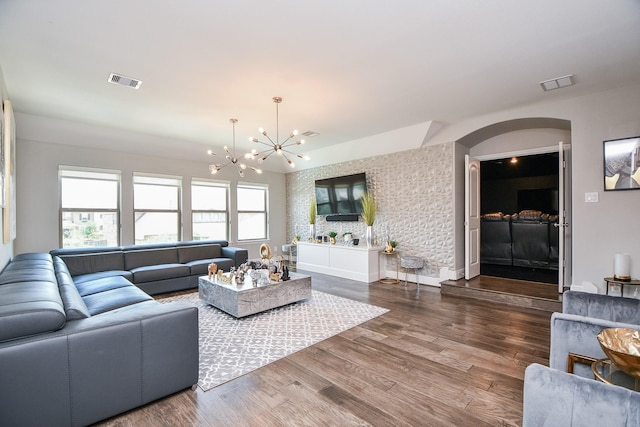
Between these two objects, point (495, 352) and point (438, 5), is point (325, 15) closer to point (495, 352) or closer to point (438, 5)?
point (438, 5)

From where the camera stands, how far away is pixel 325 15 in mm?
2299

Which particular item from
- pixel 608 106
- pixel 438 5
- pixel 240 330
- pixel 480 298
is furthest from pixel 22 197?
pixel 608 106

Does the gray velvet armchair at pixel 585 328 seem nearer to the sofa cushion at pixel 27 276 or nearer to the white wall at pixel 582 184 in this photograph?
the white wall at pixel 582 184

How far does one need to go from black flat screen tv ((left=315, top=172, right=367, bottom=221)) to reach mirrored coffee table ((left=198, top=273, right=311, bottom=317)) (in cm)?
270

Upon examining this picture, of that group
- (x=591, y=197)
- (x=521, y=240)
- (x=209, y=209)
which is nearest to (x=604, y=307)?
(x=591, y=197)

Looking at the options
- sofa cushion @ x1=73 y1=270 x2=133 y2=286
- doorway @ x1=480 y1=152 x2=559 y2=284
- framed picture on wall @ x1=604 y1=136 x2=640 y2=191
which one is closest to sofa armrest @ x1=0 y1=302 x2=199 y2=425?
sofa cushion @ x1=73 y1=270 x2=133 y2=286

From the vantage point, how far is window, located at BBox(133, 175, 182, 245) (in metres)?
5.93

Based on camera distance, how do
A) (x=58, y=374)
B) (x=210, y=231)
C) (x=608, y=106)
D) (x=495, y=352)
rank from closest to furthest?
(x=58, y=374), (x=495, y=352), (x=608, y=106), (x=210, y=231)

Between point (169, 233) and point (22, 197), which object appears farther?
point (169, 233)

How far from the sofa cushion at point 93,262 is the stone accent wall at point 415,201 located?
14.6ft

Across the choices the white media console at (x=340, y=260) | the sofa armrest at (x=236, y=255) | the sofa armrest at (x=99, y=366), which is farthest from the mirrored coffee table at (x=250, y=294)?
the white media console at (x=340, y=260)

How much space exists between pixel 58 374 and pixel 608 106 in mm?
6048

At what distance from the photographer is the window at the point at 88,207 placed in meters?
5.16

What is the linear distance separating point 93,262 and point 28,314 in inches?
140
